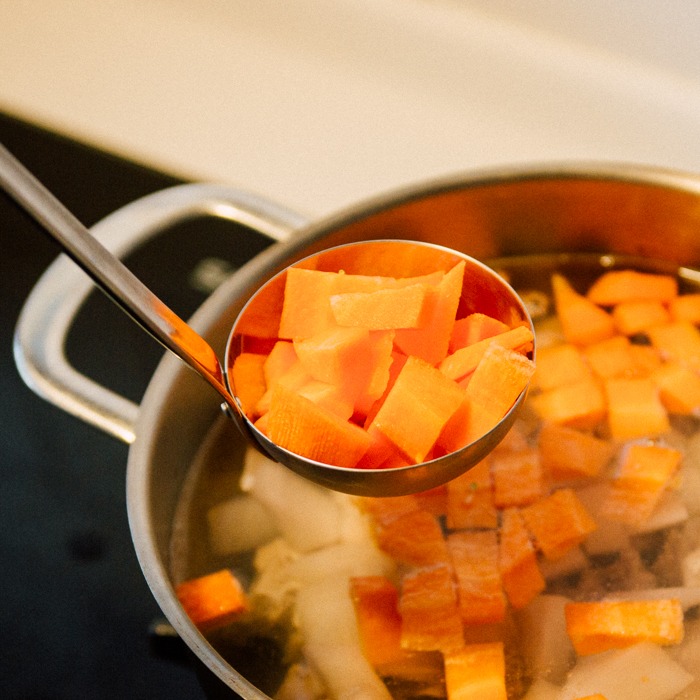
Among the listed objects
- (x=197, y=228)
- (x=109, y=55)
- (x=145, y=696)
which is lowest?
(x=145, y=696)

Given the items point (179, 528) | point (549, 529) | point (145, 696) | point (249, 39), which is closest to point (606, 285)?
point (549, 529)

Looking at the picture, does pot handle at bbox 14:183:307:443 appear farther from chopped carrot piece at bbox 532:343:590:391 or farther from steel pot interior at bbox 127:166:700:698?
chopped carrot piece at bbox 532:343:590:391

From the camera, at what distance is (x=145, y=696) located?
0.84 metres

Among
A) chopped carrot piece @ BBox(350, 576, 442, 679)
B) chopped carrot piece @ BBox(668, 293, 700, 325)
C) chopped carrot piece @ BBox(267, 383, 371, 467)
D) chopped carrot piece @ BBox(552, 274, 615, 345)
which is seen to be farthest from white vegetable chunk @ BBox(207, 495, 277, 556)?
chopped carrot piece @ BBox(668, 293, 700, 325)

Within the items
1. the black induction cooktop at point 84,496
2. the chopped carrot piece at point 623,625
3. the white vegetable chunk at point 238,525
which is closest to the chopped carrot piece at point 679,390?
the chopped carrot piece at point 623,625

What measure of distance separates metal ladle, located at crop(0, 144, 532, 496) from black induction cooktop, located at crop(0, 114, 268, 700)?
301 millimetres

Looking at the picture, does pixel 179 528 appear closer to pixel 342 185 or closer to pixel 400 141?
pixel 342 185

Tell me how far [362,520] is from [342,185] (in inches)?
26.4

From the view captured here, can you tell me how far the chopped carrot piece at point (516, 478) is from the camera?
815mm

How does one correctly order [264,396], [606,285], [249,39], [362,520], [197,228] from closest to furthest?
[264,396]
[362,520]
[606,285]
[197,228]
[249,39]

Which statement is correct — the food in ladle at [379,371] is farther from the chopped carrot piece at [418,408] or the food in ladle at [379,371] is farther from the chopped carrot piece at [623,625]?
the chopped carrot piece at [623,625]

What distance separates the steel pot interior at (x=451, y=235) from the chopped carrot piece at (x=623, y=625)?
1.26 feet

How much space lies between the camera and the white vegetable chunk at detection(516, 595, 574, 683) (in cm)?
72

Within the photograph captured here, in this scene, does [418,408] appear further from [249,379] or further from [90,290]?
[90,290]
